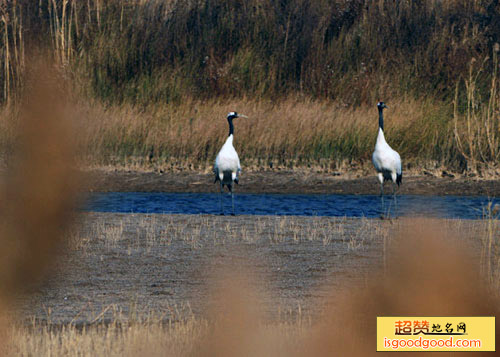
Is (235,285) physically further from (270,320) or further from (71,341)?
(270,320)

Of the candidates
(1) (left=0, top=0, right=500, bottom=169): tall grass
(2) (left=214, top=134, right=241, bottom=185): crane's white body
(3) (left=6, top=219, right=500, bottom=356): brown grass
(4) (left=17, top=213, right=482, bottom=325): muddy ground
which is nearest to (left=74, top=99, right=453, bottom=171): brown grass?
(1) (left=0, top=0, right=500, bottom=169): tall grass

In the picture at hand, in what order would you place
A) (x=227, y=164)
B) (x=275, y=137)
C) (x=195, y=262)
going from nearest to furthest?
(x=195, y=262) < (x=227, y=164) < (x=275, y=137)

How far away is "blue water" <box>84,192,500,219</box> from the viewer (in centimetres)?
1480

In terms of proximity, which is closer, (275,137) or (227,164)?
(227,164)

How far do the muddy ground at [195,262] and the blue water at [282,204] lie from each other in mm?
2029

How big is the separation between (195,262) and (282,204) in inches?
273

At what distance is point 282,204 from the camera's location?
52.4 ft

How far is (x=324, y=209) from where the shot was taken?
15359 millimetres

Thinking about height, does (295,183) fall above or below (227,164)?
below

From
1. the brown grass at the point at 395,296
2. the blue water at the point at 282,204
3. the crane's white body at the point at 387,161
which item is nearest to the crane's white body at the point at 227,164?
the blue water at the point at 282,204

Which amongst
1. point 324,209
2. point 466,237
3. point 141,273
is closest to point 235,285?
point 141,273

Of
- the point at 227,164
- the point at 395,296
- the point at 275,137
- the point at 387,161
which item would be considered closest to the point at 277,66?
the point at 275,137

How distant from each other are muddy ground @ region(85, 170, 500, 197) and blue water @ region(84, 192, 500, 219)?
10.9 inches

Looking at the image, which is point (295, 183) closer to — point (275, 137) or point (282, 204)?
point (275, 137)
